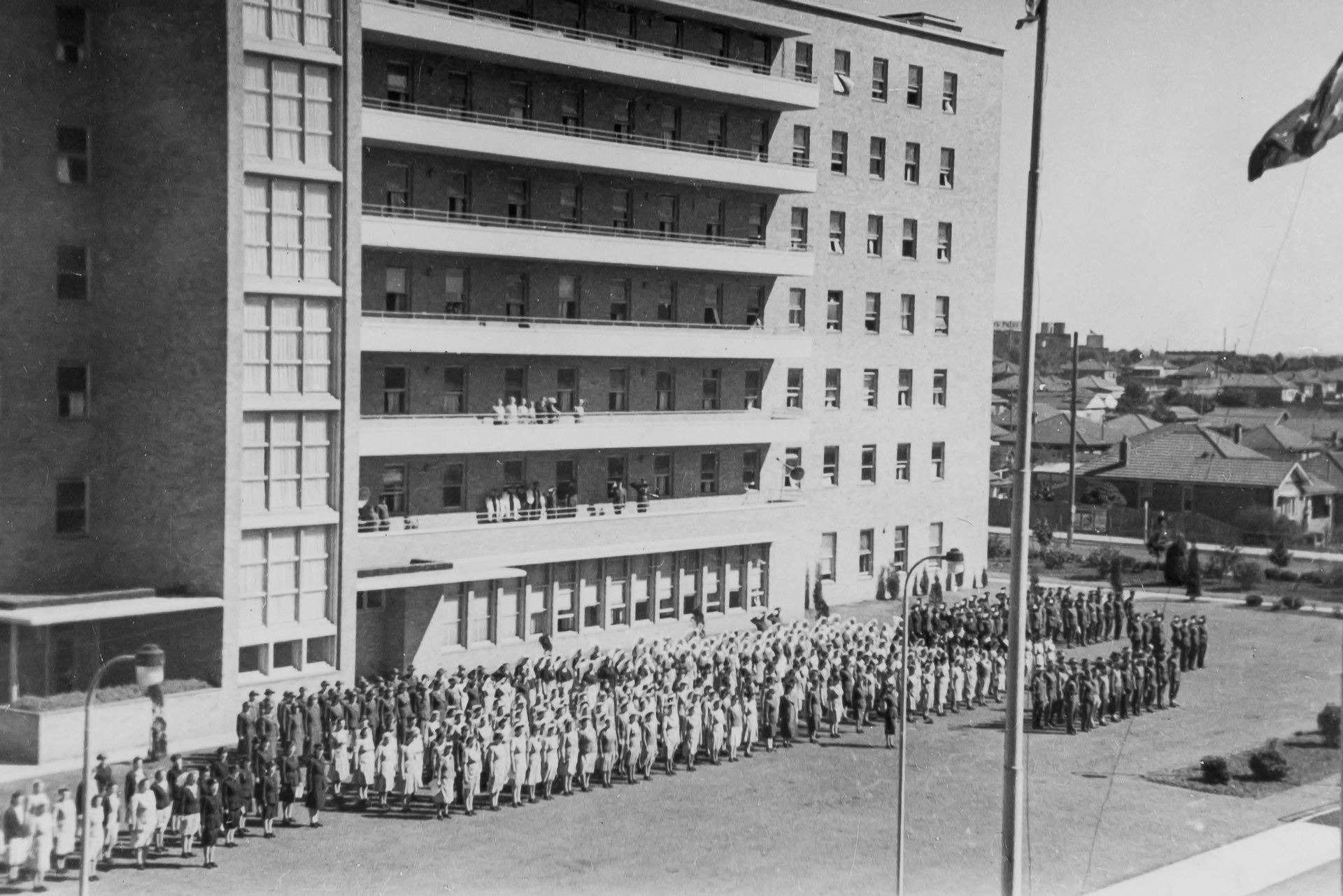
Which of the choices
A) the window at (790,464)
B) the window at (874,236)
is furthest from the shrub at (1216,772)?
the window at (874,236)

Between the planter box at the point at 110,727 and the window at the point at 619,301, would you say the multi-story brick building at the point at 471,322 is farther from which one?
the planter box at the point at 110,727

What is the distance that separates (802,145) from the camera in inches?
1902

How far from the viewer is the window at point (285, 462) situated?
30.5 metres

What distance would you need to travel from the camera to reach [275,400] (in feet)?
100

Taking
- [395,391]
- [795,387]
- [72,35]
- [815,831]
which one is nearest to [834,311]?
[795,387]

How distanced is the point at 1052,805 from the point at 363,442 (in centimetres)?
1832

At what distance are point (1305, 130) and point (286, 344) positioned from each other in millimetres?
23988

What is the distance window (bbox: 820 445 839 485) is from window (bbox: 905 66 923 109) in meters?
13.2

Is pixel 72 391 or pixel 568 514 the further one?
pixel 568 514

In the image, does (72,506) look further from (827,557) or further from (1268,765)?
(827,557)

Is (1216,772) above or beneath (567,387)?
beneath

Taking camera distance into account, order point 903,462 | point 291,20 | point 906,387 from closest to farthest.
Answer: point 291,20 < point 906,387 < point 903,462

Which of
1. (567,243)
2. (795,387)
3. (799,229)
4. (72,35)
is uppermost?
(72,35)

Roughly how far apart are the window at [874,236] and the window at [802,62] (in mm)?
5647
